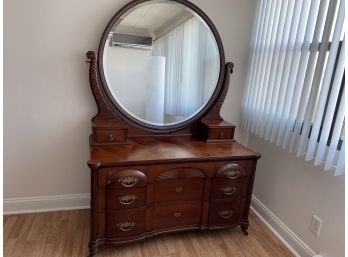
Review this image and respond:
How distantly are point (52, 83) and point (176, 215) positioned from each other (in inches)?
48.8

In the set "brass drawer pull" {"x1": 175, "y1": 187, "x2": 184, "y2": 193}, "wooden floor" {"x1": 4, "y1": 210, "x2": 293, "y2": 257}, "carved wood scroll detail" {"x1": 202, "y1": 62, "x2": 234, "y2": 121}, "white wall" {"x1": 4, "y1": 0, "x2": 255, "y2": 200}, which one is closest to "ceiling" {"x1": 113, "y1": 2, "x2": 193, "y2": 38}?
"white wall" {"x1": 4, "y1": 0, "x2": 255, "y2": 200}

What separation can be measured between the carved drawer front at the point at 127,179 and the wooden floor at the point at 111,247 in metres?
0.49

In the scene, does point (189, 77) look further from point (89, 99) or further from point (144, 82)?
point (89, 99)

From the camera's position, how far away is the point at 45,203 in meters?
2.02

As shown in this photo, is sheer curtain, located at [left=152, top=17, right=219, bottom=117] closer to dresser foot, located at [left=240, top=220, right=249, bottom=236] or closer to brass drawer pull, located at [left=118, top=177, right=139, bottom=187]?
brass drawer pull, located at [left=118, top=177, right=139, bottom=187]

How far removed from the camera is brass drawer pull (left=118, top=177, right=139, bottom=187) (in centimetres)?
149

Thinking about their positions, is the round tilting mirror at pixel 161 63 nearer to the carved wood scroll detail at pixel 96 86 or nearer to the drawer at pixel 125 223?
the carved wood scroll detail at pixel 96 86

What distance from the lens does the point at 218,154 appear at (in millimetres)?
1671

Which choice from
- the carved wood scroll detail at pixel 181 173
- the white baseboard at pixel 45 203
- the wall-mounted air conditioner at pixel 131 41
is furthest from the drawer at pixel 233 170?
the white baseboard at pixel 45 203

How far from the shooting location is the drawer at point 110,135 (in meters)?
1.71

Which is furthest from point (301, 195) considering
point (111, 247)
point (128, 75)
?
point (128, 75)

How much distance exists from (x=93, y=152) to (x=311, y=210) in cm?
140

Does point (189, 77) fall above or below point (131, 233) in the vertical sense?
above

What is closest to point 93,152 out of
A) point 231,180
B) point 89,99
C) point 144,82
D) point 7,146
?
point 89,99
